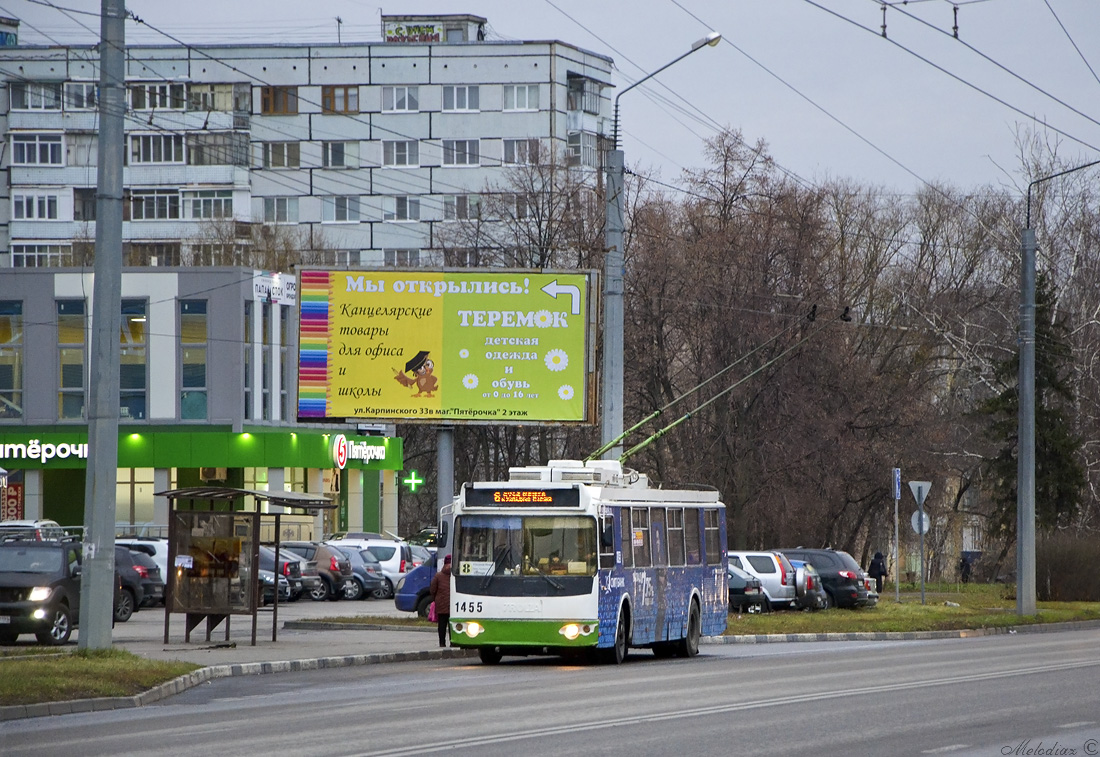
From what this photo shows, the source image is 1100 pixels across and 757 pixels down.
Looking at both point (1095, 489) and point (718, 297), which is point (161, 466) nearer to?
point (718, 297)

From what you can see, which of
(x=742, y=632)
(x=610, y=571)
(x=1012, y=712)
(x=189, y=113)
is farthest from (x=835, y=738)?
(x=189, y=113)

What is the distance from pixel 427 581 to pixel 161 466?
25.0m

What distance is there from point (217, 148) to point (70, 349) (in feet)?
92.2

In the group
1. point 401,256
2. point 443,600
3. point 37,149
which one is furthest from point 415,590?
point 37,149

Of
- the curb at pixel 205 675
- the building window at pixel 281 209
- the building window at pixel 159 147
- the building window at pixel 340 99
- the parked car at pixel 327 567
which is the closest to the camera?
the curb at pixel 205 675

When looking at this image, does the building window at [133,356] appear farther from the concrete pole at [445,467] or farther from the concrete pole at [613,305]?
the concrete pole at [613,305]

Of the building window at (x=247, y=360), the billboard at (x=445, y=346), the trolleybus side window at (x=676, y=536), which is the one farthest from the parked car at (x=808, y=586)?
the building window at (x=247, y=360)

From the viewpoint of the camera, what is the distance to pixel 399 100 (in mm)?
86125

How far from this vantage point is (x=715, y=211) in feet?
176

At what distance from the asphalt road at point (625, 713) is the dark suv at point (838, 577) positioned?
15191 mm

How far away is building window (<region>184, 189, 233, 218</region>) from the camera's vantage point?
82.1 meters

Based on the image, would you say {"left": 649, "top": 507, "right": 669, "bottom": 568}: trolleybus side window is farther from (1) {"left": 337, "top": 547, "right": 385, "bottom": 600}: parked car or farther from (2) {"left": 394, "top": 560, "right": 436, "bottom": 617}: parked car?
(1) {"left": 337, "top": 547, "right": 385, "bottom": 600}: parked car

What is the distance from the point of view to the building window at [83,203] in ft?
275

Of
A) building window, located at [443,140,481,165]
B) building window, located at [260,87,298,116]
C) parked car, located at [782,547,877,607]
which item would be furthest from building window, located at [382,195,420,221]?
parked car, located at [782,547,877,607]
